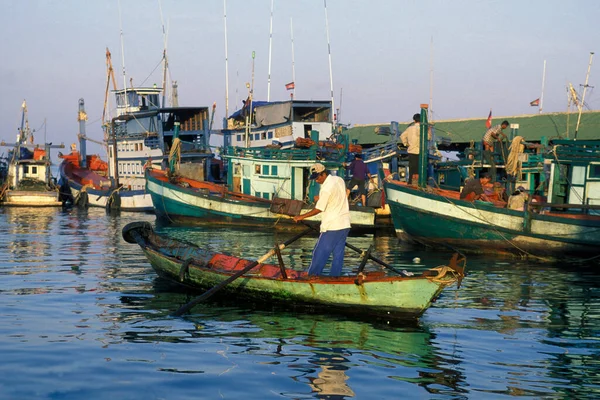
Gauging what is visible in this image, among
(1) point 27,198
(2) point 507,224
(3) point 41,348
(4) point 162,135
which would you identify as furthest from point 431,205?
(1) point 27,198

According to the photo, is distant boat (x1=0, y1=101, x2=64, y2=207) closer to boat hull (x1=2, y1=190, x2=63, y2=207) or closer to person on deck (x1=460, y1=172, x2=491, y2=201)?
boat hull (x1=2, y1=190, x2=63, y2=207)

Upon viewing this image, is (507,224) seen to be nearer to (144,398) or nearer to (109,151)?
(144,398)

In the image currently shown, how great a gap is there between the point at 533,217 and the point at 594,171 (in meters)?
2.47

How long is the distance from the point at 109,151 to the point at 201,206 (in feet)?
64.4

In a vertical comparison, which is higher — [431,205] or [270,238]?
[431,205]

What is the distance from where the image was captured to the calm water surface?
851 centimetres

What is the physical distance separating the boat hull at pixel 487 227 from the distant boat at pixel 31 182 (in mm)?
28478

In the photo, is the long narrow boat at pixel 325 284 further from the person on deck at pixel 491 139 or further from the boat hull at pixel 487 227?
the person on deck at pixel 491 139

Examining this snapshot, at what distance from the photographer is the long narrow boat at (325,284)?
37.3 ft

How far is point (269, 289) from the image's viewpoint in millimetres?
13055

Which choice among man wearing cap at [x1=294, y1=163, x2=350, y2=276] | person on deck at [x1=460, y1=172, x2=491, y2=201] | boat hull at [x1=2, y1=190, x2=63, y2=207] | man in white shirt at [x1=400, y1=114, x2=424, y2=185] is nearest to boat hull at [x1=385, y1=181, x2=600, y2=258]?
person on deck at [x1=460, y1=172, x2=491, y2=201]

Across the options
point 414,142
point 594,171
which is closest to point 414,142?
point 414,142

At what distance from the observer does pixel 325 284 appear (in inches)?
480

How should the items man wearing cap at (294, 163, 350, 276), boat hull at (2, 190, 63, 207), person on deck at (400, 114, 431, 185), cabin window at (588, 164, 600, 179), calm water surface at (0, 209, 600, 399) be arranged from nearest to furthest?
calm water surface at (0, 209, 600, 399)
man wearing cap at (294, 163, 350, 276)
cabin window at (588, 164, 600, 179)
person on deck at (400, 114, 431, 185)
boat hull at (2, 190, 63, 207)
